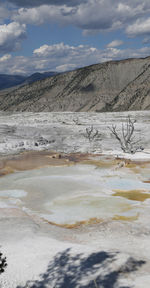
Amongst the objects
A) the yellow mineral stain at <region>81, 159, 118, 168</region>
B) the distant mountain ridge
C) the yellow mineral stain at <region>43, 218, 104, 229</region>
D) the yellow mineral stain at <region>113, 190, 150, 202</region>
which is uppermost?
the distant mountain ridge

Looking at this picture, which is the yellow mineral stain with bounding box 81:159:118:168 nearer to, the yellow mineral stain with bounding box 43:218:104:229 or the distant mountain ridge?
the yellow mineral stain with bounding box 43:218:104:229

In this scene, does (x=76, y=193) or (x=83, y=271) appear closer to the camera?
(x=83, y=271)

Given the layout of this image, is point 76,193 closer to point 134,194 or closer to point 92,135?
point 134,194

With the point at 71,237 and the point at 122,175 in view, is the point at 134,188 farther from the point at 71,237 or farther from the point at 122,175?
the point at 71,237

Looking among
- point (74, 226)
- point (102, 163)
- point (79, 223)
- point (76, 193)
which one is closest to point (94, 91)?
point (102, 163)

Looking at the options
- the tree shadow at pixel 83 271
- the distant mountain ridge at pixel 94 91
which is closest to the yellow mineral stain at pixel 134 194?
the tree shadow at pixel 83 271

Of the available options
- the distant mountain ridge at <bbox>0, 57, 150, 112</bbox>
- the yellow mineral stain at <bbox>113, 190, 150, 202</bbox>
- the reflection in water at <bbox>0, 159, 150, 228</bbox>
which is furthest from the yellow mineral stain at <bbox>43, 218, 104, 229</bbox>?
the distant mountain ridge at <bbox>0, 57, 150, 112</bbox>
